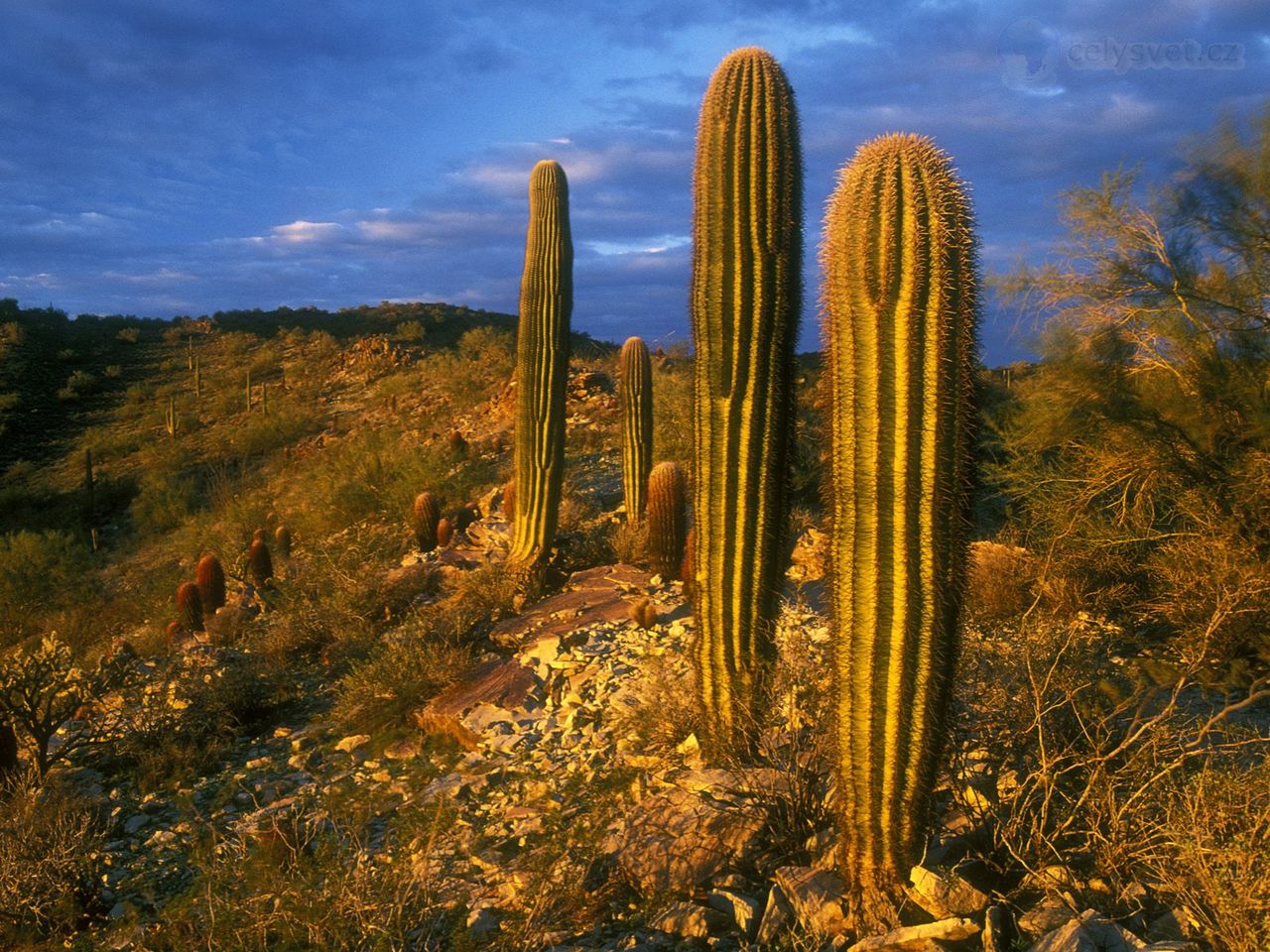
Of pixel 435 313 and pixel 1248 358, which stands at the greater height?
pixel 435 313

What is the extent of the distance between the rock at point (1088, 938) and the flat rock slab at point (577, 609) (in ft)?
16.7

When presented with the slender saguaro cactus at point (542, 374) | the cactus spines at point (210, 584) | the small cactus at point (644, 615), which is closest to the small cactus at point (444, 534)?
the slender saguaro cactus at point (542, 374)

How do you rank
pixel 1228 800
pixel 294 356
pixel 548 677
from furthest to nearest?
1. pixel 294 356
2. pixel 548 677
3. pixel 1228 800

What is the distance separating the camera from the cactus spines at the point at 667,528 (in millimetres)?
9023

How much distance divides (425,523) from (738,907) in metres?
8.93

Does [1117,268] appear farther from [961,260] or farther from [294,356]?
[294,356]

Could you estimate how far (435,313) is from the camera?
38562 mm

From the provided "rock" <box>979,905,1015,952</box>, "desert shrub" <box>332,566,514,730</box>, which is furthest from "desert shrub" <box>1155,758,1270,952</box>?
"desert shrub" <box>332,566,514,730</box>

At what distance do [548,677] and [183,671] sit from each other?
375 cm

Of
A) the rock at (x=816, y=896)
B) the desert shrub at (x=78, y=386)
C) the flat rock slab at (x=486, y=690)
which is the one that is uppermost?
the desert shrub at (x=78, y=386)

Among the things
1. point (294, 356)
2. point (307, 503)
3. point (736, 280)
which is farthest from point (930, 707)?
point (294, 356)

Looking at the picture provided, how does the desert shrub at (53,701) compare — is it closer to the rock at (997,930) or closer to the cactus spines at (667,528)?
the cactus spines at (667,528)

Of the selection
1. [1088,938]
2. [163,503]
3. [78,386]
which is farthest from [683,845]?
[78,386]

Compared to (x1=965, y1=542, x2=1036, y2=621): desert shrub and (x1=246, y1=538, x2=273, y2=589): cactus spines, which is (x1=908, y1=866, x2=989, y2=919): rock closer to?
(x1=965, y1=542, x2=1036, y2=621): desert shrub
